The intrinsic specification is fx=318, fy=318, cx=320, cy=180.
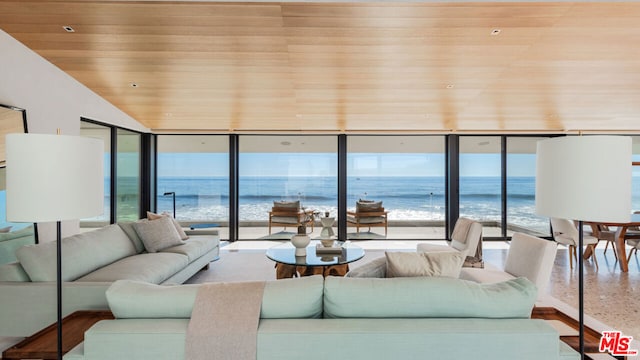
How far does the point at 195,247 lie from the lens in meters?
3.81

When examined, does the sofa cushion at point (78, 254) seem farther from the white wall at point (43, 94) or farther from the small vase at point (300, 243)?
the small vase at point (300, 243)

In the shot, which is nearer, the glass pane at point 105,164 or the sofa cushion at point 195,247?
the sofa cushion at point 195,247

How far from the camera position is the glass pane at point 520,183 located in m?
6.10

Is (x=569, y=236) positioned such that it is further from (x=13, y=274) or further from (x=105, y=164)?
(x=105, y=164)

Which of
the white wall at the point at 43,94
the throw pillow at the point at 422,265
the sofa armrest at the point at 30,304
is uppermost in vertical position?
the white wall at the point at 43,94

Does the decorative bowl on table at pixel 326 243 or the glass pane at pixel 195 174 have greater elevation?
the glass pane at pixel 195 174

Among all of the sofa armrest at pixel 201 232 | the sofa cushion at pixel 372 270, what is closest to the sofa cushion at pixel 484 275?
the sofa cushion at pixel 372 270

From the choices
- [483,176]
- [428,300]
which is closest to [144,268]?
[428,300]

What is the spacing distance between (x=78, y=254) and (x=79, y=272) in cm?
16

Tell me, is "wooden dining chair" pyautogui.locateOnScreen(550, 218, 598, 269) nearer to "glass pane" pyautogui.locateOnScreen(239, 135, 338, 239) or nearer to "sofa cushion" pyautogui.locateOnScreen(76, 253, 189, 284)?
"glass pane" pyautogui.locateOnScreen(239, 135, 338, 239)

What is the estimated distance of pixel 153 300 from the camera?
4.45 feet

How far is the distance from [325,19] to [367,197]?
3979 millimetres

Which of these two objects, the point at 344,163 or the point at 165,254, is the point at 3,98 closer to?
the point at 165,254

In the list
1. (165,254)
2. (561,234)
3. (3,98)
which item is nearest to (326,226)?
(165,254)
